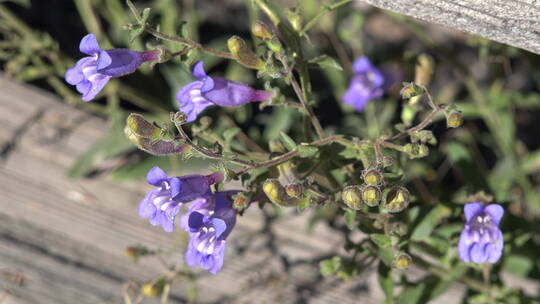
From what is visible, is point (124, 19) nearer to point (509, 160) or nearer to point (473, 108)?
point (473, 108)

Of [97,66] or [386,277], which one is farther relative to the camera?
[386,277]

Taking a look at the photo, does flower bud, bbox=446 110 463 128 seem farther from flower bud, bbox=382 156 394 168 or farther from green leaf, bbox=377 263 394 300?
green leaf, bbox=377 263 394 300

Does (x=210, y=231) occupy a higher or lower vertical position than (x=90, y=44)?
lower

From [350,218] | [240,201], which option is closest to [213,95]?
[240,201]

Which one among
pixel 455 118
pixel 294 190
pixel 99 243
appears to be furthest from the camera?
pixel 99 243

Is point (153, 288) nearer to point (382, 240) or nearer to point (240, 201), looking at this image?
point (240, 201)

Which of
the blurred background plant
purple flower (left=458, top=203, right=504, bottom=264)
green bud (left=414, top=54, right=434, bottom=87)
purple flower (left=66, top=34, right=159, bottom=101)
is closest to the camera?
purple flower (left=66, top=34, right=159, bottom=101)

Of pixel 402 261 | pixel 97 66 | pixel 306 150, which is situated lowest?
pixel 402 261

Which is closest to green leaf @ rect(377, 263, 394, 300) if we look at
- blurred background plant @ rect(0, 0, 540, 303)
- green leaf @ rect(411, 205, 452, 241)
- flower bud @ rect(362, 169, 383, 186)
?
blurred background plant @ rect(0, 0, 540, 303)
